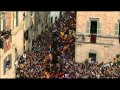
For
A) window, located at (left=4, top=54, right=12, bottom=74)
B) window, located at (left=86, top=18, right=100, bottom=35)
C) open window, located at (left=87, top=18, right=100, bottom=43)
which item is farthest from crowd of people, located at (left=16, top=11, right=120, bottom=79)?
window, located at (left=86, top=18, right=100, bottom=35)

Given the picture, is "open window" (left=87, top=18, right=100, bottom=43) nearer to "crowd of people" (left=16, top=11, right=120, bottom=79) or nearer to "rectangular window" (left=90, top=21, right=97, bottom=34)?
"rectangular window" (left=90, top=21, right=97, bottom=34)

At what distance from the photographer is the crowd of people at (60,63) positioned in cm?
1775

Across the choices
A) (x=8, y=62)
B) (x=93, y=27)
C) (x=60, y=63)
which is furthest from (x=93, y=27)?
(x=8, y=62)

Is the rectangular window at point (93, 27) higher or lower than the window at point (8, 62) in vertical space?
higher

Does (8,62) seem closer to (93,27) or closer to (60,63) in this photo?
(60,63)

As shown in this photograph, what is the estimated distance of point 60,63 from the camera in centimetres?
1952

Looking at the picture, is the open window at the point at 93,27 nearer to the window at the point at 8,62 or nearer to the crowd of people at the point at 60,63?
the crowd of people at the point at 60,63

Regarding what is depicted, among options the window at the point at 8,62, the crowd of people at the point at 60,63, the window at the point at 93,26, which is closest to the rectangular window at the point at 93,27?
the window at the point at 93,26

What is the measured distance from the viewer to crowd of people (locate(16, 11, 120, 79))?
58.2ft

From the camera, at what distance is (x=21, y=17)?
810 inches

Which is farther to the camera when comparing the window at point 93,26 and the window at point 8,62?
the window at point 93,26

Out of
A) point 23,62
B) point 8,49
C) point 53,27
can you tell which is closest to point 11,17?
point 8,49

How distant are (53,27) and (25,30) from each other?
560cm

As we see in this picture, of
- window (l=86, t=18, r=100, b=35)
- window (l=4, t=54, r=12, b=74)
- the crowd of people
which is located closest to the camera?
window (l=4, t=54, r=12, b=74)
